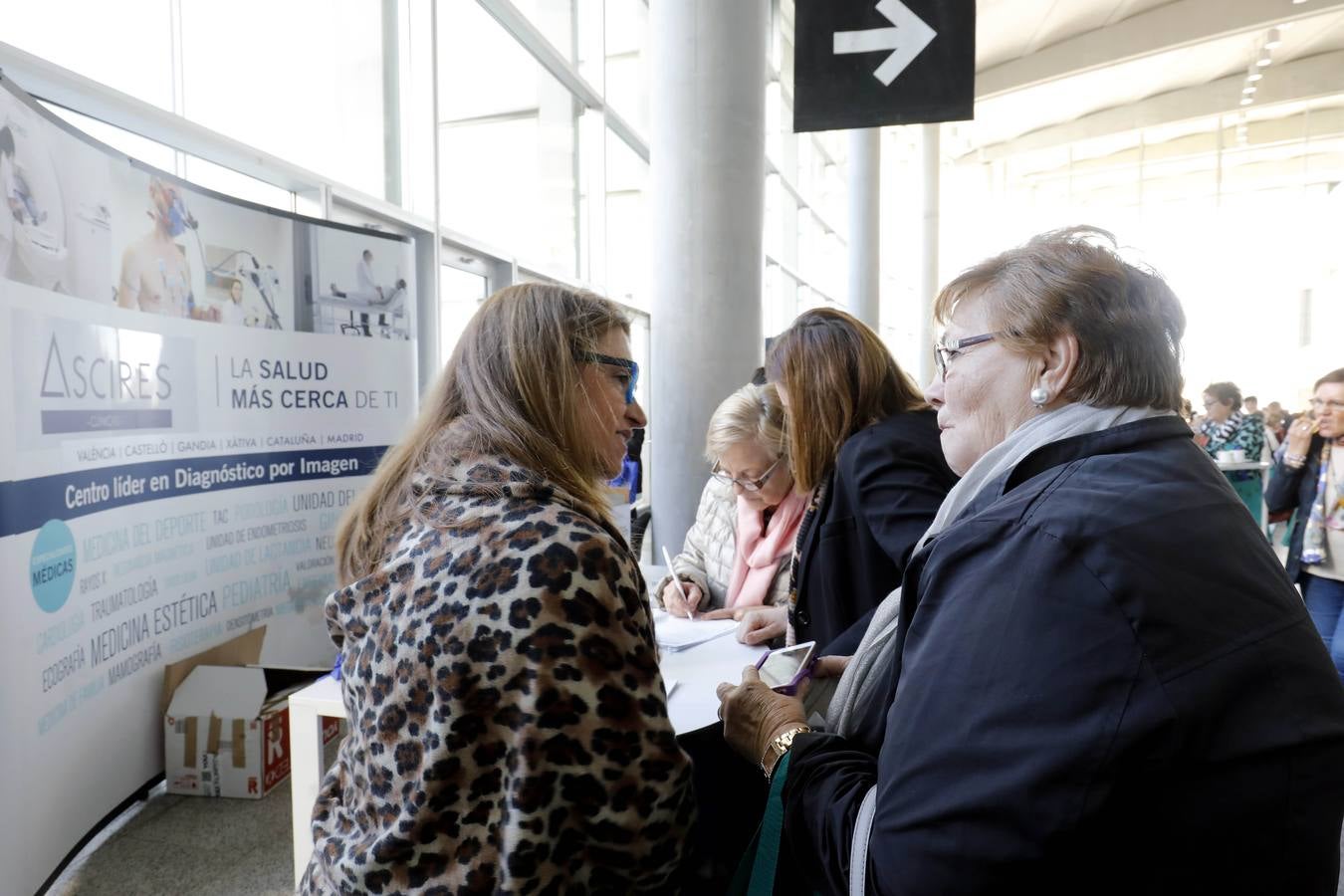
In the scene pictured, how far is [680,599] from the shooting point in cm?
257

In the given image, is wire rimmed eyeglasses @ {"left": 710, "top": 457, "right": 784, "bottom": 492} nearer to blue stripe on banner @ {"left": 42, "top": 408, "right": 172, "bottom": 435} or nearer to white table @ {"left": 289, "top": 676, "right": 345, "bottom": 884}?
white table @ {"left": 289, "top": 676, "right": 345, "bottom": 884}

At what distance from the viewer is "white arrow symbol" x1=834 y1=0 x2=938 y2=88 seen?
3.06 m

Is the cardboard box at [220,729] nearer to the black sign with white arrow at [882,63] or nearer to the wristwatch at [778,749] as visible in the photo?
the wristwatch at [778,749]

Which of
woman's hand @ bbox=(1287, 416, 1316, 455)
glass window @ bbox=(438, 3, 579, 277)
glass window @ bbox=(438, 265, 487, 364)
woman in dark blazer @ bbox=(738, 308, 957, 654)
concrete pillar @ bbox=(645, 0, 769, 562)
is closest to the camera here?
woman in dark blazer @ bbox=(738, 308, 957, 654)

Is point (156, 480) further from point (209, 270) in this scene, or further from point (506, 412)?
point (506, 412)

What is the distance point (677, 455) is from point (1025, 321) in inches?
124

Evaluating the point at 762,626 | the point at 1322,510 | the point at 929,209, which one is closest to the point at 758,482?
the point at 762,626

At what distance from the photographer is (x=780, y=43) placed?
1015 cm

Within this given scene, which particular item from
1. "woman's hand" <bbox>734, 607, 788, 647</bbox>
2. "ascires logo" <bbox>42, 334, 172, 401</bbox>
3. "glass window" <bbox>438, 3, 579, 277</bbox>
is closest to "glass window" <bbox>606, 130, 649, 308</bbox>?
"glass window" <bbox>438, 3, 579, 277</bbox>

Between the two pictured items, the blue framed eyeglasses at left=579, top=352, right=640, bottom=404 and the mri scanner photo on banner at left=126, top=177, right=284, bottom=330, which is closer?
the blue framed eyeglasses at left=579, top=352, right=640, bottom=404

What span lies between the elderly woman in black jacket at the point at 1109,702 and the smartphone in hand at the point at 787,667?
44 cm

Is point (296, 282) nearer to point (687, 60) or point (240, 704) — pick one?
point (240, 704)

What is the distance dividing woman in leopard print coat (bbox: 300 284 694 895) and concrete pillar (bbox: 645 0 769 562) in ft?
9.93

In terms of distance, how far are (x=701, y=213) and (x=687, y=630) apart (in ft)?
7.77
